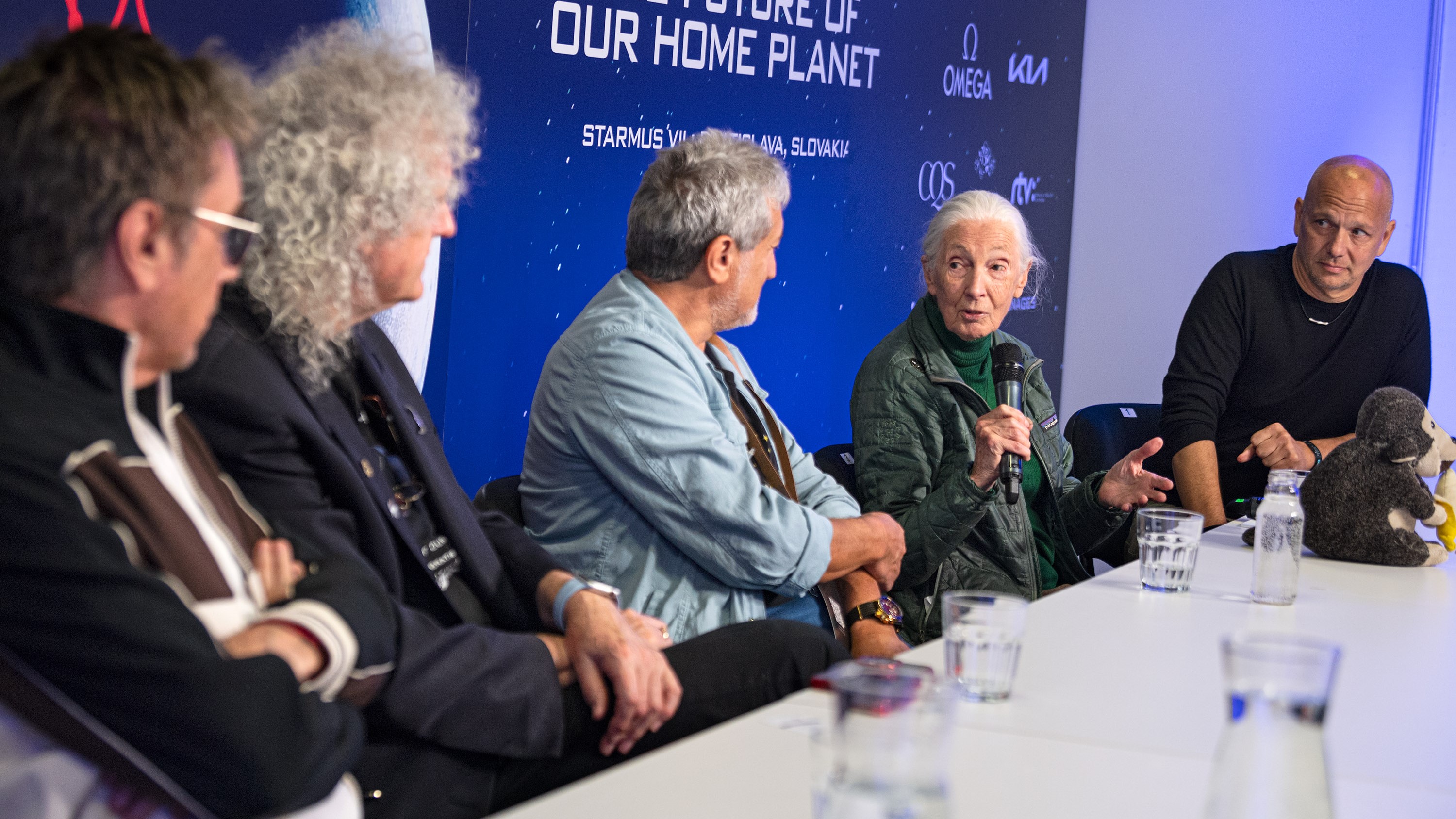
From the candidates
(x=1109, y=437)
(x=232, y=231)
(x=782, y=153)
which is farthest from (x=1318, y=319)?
(x=232, y=231)

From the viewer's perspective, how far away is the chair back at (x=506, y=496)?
6.56 ft

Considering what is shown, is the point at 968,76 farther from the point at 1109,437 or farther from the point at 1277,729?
the point at 1277,729

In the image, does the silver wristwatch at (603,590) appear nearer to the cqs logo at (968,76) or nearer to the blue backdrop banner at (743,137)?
the blue backdrop banner at (743,137)

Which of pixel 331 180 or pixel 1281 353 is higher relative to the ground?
pixel 331 180

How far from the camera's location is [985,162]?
16.5 feet

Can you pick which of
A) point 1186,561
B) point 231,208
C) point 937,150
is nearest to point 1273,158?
point 937,150

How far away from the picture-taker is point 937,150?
4.85m

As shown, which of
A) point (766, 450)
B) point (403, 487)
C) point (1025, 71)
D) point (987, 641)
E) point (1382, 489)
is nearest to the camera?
point (987, 641)

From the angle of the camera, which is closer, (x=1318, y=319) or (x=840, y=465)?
(x=840, y=465)

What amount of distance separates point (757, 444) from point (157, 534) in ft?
4.25

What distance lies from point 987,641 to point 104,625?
77 cm

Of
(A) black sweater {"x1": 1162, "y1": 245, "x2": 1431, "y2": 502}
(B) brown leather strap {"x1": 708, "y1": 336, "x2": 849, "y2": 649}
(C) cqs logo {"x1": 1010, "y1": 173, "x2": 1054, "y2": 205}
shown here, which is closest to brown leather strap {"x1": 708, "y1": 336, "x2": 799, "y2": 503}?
(B) brown leather strap {"x1": 708, "y1": 336, "x2": 849, "y2": 649}

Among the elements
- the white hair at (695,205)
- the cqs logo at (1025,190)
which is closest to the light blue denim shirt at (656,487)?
the white hair at (695,205)

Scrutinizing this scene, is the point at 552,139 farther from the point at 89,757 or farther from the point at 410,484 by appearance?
the point at 89,757
